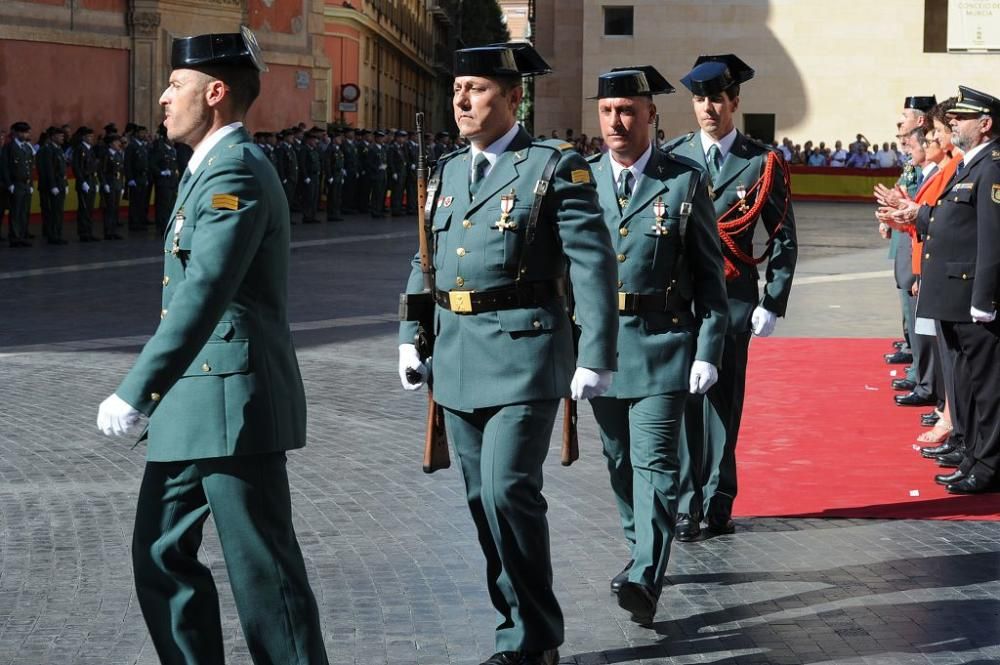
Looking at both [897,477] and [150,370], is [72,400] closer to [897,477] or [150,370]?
[897,477]

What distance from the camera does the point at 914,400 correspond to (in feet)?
37.3

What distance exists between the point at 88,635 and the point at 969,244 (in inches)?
191

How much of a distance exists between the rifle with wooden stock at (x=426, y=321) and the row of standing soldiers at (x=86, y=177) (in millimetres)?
19982

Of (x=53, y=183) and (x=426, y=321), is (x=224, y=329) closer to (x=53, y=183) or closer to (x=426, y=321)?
(x=426, y=321)

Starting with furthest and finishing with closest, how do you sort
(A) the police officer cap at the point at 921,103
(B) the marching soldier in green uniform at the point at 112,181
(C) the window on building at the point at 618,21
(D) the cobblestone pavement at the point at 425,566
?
(C) the window on building at the point at 618,21, (B) the marching soldier in green uniform at the point at 112,181, (A) the police officer cap at the point at 921,103, (D) the cobblestone pavement at the point at 425,566

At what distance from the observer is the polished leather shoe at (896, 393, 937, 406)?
1133 cm

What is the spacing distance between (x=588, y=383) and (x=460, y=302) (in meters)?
0.48

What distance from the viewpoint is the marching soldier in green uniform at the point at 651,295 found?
6.27 metres

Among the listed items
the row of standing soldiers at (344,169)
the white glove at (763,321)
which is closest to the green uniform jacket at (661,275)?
the white glove at (763,321)

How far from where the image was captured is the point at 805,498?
328 inches


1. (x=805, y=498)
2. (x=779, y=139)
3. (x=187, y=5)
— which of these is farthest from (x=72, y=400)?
(x=779, y=139)

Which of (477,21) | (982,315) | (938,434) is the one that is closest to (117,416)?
(982,315)

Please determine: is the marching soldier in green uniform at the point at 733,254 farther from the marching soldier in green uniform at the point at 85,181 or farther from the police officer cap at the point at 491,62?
the marching soldier in green uniform at the point at 85,181

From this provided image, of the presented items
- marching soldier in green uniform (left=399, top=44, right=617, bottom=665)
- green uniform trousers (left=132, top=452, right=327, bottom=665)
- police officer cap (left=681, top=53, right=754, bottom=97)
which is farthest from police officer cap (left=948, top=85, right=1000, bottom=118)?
green uniform trousers (left=132, top=452, right=327, bottom=665)
